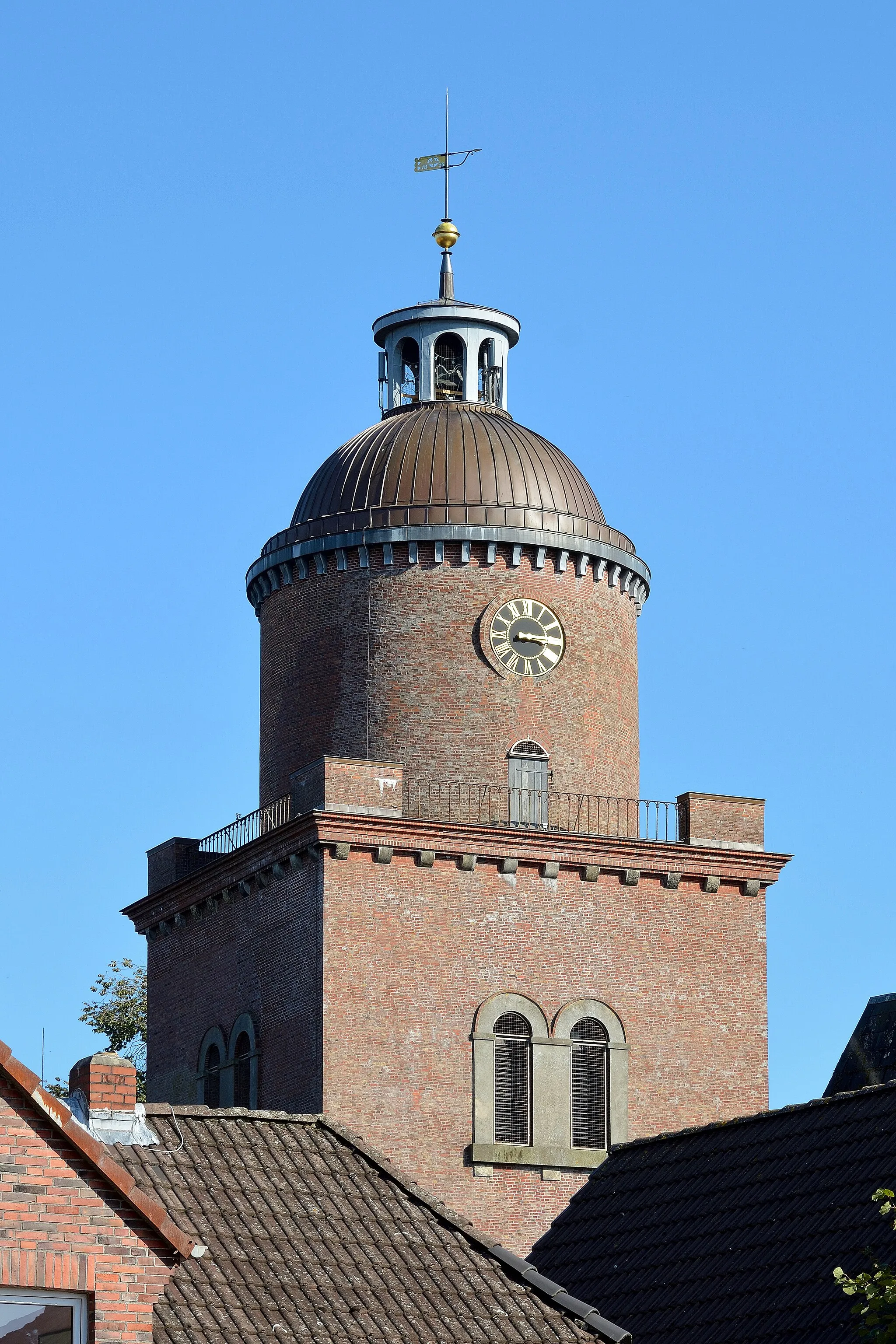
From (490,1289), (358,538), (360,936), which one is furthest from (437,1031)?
(490,1289)

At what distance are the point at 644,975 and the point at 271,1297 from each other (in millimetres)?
17981

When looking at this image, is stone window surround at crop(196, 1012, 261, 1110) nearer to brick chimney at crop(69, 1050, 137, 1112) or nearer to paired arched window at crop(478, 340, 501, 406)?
paired arched window at crop(478, 340, 501, 406)

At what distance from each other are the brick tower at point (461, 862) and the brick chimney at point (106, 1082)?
11706 mm

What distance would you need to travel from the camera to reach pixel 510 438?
45188 millimetres

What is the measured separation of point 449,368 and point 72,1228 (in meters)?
27.1

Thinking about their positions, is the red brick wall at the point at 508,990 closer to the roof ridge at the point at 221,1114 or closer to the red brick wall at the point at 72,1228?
the roof ridge at the point at 221,1114

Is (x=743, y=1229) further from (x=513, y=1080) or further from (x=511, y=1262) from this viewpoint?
(x=513, y=1080)

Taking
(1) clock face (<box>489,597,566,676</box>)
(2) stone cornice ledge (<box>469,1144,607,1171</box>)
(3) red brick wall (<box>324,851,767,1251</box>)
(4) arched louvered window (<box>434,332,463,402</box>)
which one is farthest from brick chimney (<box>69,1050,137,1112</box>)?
(4) arched louvered window (<box>434,332,463,402</box>)

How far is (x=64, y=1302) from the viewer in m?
21.5

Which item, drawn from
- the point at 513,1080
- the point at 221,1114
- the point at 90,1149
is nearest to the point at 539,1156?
the point at 513,1080

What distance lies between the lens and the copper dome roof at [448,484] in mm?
43938

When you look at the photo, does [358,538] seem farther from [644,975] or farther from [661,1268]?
[661,1268]

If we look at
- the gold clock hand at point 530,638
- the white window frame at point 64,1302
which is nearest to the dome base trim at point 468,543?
the gold clock hand at point 530,638

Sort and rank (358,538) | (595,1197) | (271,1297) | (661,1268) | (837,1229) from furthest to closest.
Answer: (358,538) → (595,1197) → (661,1268) → (837,1229) → (271,1297)
